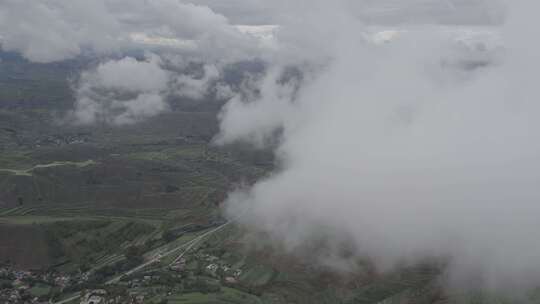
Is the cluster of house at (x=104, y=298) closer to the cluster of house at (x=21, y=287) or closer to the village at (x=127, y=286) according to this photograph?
the village at (x=127, y=286)

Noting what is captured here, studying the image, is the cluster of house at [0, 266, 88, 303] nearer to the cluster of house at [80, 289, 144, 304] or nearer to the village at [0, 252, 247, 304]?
the village at [0, 252, 247, 304]

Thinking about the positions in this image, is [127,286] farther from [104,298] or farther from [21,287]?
[21,287]

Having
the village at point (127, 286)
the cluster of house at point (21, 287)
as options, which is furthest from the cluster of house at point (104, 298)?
the cluster of house at point (21, 287)

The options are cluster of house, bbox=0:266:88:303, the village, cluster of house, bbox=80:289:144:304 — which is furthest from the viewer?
cluster of house, bbox=0:266:88:303

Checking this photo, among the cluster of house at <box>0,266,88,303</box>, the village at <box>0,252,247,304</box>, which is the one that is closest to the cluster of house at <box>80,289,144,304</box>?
the village at <box>0,252,247,304</box>

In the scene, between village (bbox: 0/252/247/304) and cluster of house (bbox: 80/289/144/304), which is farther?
village (bbox: 0/252/247/304)

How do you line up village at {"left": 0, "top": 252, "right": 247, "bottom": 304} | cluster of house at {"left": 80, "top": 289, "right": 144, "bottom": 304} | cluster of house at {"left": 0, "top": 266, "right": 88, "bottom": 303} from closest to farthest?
cluster of house at {"left": 80, "top": 289, "right": 144, "bottom": 304}
village at {"left": 0, "top": 252, "right": 247, "bottom": 304}
cluster of house at {"left": 0, "top": 266, "right": 88, "bottom": 303}

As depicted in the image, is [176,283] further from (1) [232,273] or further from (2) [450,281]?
(2) [450,281]

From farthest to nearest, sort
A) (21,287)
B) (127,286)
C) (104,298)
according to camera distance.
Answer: (21,287)
(127,286)
(104,298)

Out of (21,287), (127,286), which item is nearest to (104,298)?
(127,286)

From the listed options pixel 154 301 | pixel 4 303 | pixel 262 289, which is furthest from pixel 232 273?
pixel 4 303

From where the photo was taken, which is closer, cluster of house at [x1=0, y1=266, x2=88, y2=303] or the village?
the village
